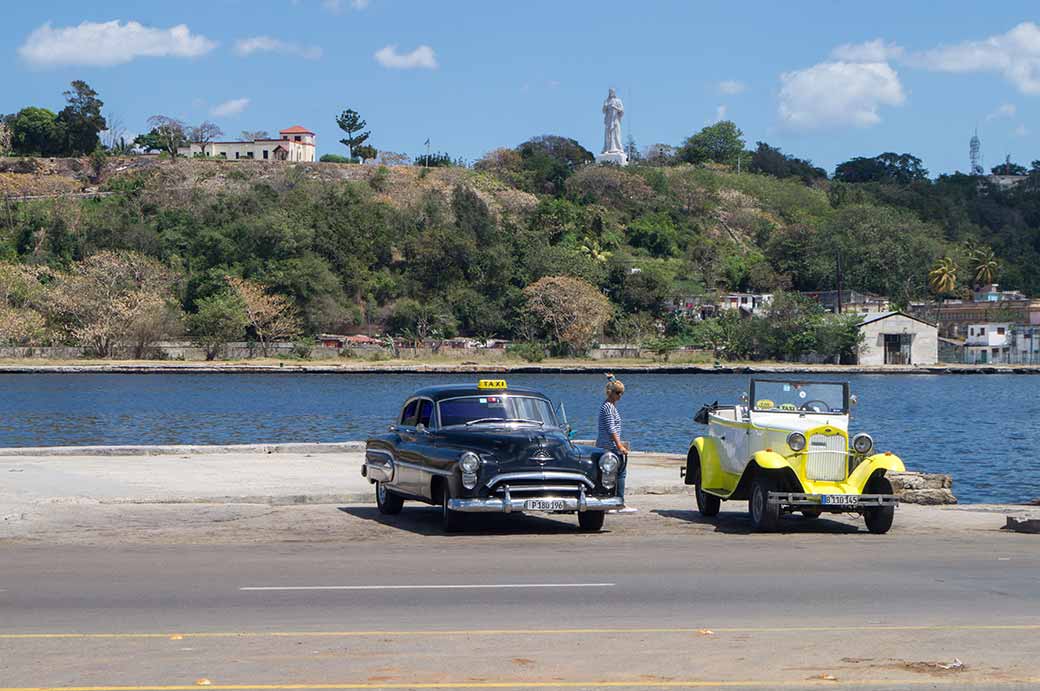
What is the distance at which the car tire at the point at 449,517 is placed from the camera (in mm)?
17047

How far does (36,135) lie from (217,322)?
86.7 metres

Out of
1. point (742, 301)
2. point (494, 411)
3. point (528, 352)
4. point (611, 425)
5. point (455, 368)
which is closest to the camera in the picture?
point (494, 411)

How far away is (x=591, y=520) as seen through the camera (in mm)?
17438

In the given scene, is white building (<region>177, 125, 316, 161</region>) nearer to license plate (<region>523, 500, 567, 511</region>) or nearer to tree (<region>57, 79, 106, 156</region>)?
tree (<region>57, 79, 106, 156</region>)

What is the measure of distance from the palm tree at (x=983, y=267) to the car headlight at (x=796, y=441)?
164934 millimetres

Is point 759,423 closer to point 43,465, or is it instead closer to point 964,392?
point 43,465

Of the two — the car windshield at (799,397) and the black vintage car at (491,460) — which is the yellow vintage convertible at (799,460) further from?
the black vintage car at (491,460)

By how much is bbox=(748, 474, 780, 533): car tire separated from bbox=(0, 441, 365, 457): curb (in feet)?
44.6

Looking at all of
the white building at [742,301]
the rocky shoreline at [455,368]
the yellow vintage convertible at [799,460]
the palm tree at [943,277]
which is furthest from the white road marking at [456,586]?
the palm tree at [943,277]

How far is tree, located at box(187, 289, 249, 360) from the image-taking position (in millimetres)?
114562

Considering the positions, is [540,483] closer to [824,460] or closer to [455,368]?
[824,460]

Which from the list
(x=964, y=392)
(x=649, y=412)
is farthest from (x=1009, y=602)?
(x=964, y=392)

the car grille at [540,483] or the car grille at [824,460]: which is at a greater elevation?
the car grille at [824,460]

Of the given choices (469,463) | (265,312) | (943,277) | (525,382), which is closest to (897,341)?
(943,277)
